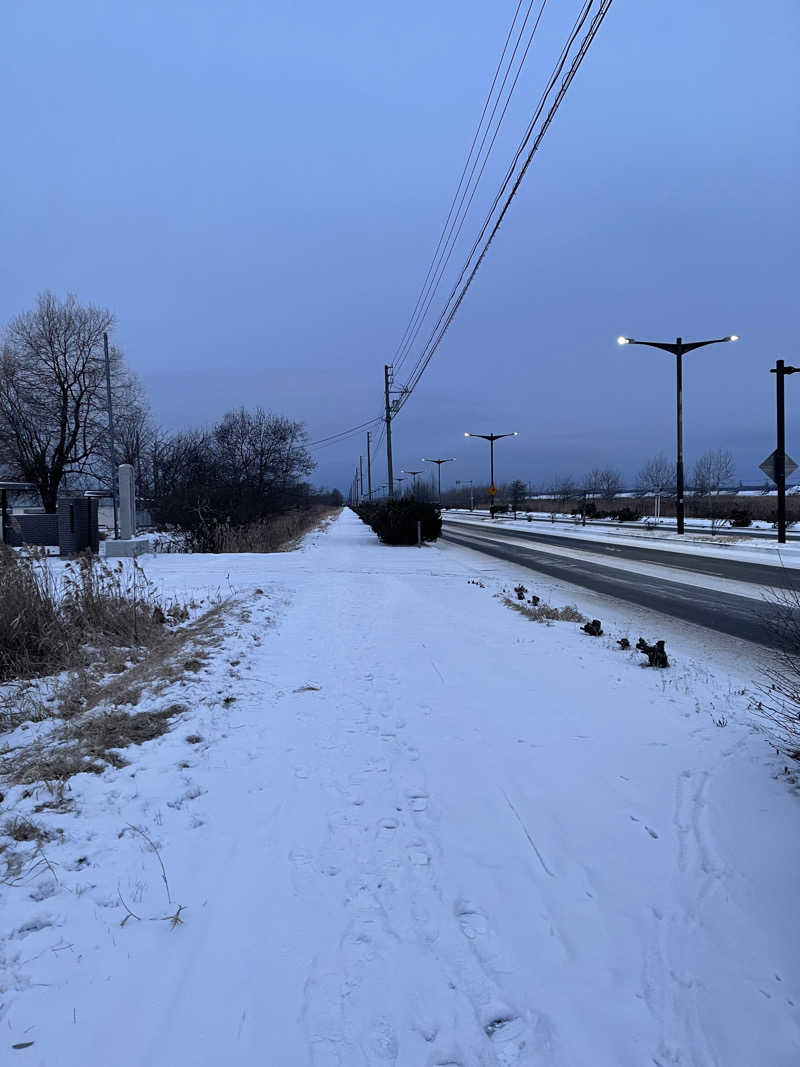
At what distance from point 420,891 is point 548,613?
632cm

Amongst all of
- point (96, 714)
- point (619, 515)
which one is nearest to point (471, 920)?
point (96, 714)

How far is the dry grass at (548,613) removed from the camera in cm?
822

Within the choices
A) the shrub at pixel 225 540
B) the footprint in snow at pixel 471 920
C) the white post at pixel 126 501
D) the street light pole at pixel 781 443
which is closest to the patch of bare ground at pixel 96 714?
the footprint in snow at pixel 471 920

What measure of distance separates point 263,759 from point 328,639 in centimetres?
325

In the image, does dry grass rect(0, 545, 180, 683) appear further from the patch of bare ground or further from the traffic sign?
the traffic sign

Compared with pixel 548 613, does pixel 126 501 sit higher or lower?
higher

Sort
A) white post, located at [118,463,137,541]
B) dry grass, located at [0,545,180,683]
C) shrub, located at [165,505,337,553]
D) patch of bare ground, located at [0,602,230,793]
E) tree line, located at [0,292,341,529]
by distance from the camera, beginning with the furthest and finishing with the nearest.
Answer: tree line, located at [0,292,341,529]
shrub, located at [165,505,337,553]
white post, located at [118,463,137,541]
dry grass, located at [0,545,180,683]
patch of bare ground, located at [0,602,230,793]

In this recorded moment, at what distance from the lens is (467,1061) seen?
69.7 inches

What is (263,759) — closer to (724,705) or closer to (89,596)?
(724,705)

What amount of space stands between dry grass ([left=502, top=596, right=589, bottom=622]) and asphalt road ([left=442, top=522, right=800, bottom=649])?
1.62m

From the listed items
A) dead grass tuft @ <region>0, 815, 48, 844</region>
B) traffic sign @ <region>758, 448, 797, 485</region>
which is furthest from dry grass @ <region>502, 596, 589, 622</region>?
traffic sign @ <region>758, 448, 797, 485</region>

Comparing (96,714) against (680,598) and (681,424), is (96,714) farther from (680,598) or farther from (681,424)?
(681,424)

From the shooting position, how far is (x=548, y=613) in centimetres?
845

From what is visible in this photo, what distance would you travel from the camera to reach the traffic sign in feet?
→ 68.0
